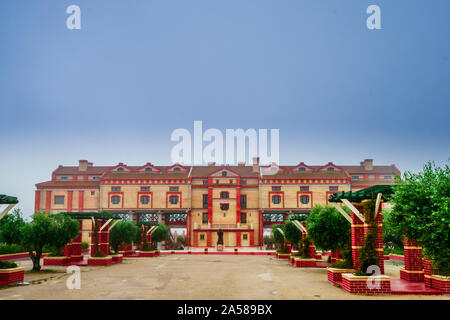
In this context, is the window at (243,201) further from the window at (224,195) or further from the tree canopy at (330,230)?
the tree canopy at (330,230)

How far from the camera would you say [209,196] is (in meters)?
64.8

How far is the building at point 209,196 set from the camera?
64.2 meters

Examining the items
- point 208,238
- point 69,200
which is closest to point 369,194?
point 208,238

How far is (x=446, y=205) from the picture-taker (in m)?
12.9

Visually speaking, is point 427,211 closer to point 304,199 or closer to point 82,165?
point 304,199

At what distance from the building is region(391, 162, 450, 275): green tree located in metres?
49.1

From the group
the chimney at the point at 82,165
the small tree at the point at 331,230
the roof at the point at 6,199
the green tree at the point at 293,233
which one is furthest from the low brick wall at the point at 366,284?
the chimney at the point at 82,165

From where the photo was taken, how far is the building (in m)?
64.2

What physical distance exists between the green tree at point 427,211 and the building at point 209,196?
4913 centimetres

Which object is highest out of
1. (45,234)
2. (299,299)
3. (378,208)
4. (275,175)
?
(275,175)
